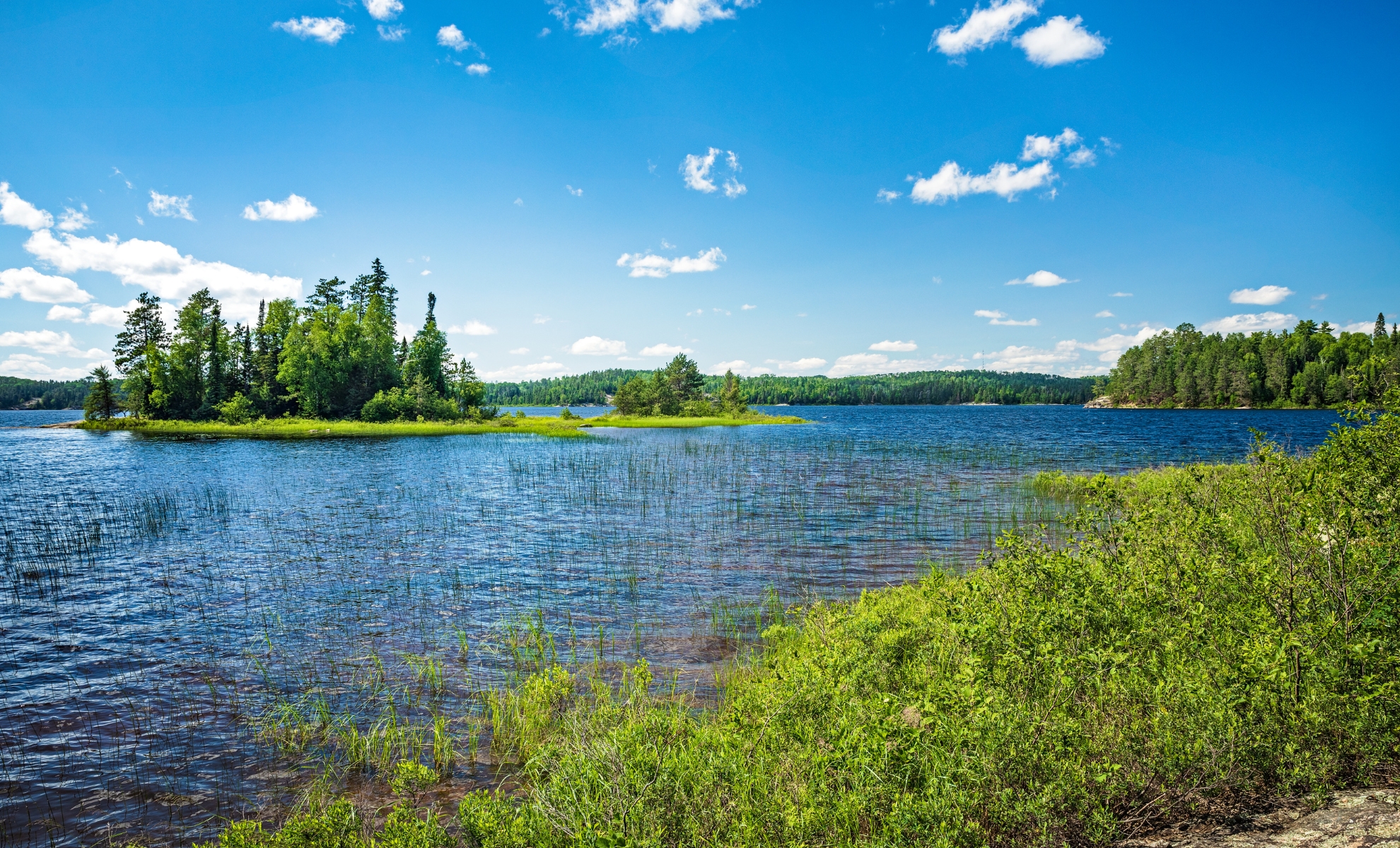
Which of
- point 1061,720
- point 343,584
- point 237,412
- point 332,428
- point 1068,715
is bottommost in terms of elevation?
point 343,584

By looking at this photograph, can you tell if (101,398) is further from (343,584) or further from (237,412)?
(343,584)

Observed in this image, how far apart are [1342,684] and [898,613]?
223 inches

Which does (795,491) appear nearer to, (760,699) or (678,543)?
(678,543)

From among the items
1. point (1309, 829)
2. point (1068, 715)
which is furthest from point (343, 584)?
point (1309, 829)

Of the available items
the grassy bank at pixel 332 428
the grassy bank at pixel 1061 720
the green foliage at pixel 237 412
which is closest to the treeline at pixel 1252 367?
the grassy bank at pixel 332 428

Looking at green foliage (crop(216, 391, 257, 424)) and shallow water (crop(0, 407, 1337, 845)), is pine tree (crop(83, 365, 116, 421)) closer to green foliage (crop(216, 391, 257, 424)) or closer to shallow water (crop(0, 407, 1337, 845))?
green foliage (crop(216, 391, 257, 424))

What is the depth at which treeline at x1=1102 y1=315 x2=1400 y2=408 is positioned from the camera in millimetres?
127312

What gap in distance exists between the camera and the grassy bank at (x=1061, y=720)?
478 cm

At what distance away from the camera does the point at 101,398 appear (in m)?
82.1

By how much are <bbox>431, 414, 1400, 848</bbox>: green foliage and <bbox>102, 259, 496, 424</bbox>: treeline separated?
265 feet

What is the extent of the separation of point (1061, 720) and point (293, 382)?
94.2 meters

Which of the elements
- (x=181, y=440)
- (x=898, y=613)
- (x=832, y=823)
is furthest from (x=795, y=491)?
(x=181, y=440)

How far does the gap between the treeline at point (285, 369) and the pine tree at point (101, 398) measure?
62 cm

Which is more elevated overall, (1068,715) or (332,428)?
(332,428)
